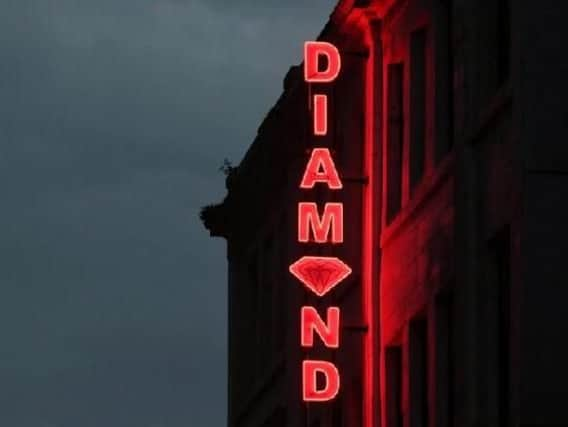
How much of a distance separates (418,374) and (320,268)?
3221 mm

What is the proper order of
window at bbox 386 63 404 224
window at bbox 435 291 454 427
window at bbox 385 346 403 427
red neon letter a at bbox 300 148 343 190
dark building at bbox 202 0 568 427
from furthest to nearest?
1. window at bbox 386 63 404 224
2. red neon letter a at bbox 300 148 343 190
3. window at bbox 385 346 403 427
4. window at bbox 435 291 454 427
5. dark building at bbox 202 0 568 427

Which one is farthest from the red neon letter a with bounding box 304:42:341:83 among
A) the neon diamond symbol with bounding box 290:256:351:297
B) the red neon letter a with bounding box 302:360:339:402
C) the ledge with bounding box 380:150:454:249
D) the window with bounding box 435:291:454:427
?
the window with bounding box 435:291:454:427

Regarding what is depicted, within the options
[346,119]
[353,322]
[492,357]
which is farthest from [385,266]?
[492,357]

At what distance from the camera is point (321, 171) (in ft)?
133

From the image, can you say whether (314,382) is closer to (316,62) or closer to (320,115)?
(320,115)

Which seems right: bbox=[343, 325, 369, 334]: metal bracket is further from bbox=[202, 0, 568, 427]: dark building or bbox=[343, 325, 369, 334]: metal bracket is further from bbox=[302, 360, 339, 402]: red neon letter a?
bbox=[302, 360, 339, 402]: red neon letter a

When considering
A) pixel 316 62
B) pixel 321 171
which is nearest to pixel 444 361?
pixel 321 171

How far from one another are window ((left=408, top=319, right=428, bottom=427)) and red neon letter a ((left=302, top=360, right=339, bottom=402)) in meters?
2.46

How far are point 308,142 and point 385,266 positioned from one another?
2443 millimetres

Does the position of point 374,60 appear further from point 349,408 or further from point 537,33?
point 537,33

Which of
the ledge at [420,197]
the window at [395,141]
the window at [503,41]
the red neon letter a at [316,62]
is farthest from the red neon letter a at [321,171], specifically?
the window at [503,41]

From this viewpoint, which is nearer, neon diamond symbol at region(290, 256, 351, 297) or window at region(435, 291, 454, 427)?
window at region(435, 291, 454, 427)

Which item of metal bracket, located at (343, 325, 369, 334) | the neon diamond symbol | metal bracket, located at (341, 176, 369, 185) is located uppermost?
metal bracket, located at (341, 176, 369, 185)

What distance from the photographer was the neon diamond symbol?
4034 centimetres
